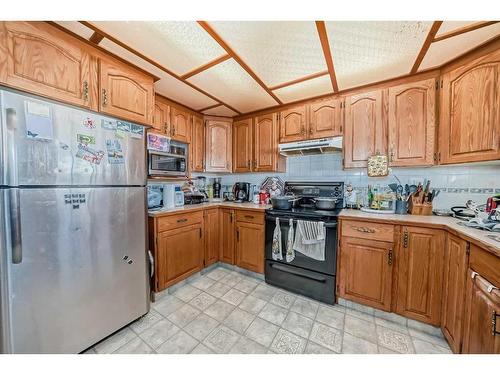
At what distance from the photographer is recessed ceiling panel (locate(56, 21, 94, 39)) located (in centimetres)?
112

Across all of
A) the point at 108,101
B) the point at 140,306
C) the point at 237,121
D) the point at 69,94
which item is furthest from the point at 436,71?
the point at 140,306

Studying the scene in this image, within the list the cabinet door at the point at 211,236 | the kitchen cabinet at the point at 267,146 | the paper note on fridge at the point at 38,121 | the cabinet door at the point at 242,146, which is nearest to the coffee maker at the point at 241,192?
the cabinet door at the point at 242,146

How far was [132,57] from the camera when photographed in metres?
1.44

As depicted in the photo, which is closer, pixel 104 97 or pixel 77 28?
pixel 77 28

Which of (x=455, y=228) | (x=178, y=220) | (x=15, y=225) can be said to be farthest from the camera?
(x=178, y=220)

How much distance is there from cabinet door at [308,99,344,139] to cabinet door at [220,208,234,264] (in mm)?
1452

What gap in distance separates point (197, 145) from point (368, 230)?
7.47ft

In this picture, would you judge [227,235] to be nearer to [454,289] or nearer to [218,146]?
[218,146]

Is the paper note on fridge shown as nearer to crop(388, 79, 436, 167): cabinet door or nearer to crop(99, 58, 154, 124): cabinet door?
crop(99, 58, 154, 124): cabinet door

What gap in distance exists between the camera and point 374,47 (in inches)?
52.9

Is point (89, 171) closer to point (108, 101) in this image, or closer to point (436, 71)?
point (108, 101)

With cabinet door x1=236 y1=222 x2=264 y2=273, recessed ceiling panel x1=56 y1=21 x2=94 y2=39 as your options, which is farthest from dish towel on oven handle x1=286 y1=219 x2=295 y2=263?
recessed ceiling panel x1=56 y1=21 x2=94 y2=39

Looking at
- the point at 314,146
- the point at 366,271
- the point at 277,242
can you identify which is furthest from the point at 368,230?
the point at 314,146
